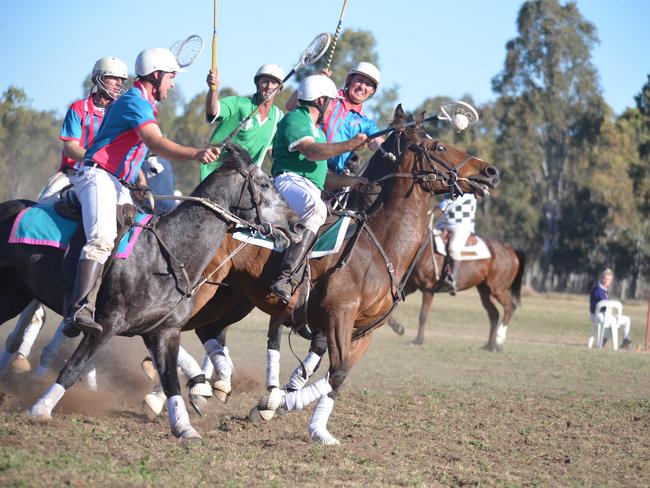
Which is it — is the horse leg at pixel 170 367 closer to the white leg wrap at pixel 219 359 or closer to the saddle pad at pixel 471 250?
the white leg wrap at pixel 219 359

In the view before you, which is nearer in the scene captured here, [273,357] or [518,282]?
[273,357]

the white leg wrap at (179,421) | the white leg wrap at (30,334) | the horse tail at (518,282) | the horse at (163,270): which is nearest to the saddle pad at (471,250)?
the horse tail at (518,282)

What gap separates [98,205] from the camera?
23.7ft

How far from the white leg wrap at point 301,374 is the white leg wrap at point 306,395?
1.53 ft

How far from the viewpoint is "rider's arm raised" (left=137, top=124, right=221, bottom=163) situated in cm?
707

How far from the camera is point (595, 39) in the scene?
5228 centimetres

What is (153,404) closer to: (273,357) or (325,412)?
(273,357)

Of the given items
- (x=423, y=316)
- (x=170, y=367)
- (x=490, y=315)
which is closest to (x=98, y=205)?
(x=170, y=367)

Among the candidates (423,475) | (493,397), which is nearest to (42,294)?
(423,475)

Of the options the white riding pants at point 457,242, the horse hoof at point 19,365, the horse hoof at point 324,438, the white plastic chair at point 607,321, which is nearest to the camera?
the horse hoof at point 324,438

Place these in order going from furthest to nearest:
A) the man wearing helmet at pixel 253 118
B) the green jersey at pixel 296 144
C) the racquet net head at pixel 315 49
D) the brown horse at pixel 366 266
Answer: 1. the man wearing helmet at pixel 253 118
2. the racquet net head at pixel 315 49
3. the green jersey at pixel 296 144
4. the brown horse at pixel 366 266

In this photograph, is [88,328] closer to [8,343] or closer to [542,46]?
[8,343]

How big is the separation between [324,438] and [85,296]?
2.51 meters

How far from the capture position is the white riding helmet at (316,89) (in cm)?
888
